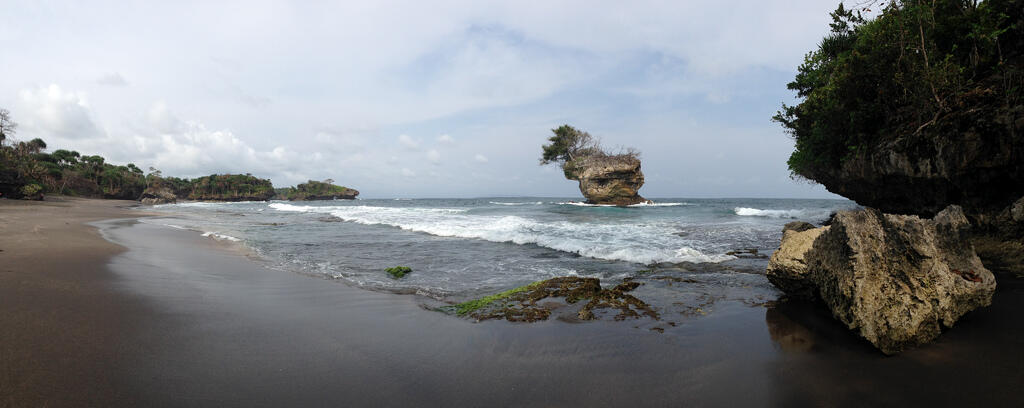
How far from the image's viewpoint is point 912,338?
12.1 feet

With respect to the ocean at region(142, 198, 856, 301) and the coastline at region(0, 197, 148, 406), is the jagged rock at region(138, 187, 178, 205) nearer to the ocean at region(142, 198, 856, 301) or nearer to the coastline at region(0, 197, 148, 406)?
the ocean at region(142, 198, 856, 301)

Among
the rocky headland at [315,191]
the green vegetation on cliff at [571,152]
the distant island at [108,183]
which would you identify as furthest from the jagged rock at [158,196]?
the green vegetation on cliff at [571,152]

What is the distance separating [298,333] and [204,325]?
3.60 ft

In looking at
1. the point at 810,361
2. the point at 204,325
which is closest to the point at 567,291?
the point at 810,361

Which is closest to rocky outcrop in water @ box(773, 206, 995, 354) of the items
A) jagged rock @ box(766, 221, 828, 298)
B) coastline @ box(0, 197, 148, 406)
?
jagged rock @ box(766, 221, 828, 298)

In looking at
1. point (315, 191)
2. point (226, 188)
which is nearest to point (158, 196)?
point (226, 188)

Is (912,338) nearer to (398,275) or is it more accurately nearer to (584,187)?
(398,275)

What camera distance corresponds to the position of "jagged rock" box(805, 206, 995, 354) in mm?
3775

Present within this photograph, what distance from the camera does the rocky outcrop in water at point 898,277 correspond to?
12.4ft

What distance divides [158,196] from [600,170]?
232 feet

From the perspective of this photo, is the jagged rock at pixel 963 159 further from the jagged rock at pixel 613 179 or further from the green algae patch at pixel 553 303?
the jagged rock at pixel 613 179

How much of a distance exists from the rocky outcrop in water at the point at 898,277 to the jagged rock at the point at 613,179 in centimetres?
4015

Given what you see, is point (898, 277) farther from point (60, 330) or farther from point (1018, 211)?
point (60, 330)

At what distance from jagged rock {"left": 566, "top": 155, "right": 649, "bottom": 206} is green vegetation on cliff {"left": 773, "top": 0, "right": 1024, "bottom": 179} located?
1209 inches
